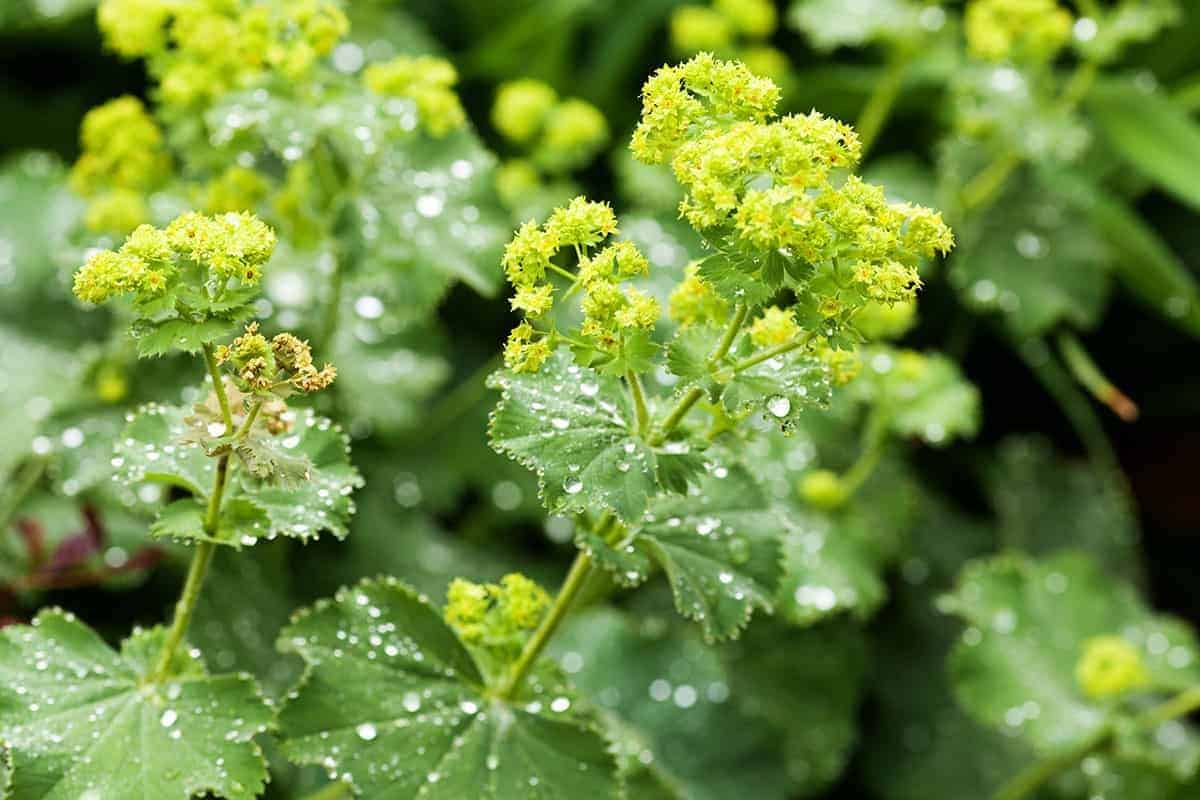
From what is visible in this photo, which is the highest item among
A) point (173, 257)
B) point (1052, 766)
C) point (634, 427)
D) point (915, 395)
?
point (173, 257)

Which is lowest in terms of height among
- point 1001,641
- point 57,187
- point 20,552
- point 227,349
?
point 1001,641

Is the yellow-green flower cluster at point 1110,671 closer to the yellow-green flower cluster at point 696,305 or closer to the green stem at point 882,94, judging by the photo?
the green stem at point 882,94

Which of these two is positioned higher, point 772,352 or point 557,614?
point 772,352

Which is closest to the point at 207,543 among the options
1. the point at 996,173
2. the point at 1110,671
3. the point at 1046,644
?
the point at 1110,671

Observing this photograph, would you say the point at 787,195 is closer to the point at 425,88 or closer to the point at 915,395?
the point at 425,88

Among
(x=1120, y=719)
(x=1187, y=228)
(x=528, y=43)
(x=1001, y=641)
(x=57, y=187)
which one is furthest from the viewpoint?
(x=1187, y=228)

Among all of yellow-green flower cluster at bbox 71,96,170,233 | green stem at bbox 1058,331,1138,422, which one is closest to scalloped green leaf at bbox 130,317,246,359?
yellow-green flower cluster at bbox 71,96,170,233

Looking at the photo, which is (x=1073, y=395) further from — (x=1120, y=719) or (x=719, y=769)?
(x=719, y=769)

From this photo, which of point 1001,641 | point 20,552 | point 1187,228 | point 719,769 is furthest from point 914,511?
point 20,552
